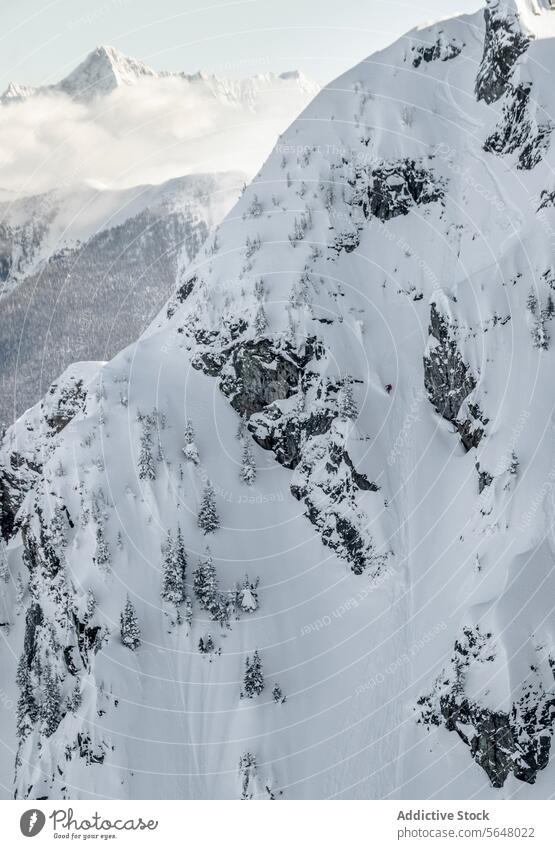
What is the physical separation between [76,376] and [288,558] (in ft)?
174

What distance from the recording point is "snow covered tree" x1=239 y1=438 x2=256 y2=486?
119m

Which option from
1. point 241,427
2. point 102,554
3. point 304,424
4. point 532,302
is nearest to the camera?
point 532,302

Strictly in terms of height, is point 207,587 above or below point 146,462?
below

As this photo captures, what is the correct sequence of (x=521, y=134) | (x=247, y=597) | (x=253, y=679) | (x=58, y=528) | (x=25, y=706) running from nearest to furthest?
(x=253, y=679) < (x=247, y=597) < (x=25, y=706) < (x=58, y=528) < (x=521, y=134)

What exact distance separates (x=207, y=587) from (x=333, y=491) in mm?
22038

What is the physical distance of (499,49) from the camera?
130625 mm

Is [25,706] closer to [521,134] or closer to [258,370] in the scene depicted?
[258,370]

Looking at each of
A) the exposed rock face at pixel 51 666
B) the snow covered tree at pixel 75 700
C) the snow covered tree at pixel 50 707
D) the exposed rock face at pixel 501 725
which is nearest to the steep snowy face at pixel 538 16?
the exposed rock face at pixel 501 725

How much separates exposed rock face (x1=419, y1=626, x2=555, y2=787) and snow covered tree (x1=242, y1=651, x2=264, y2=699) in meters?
23.0

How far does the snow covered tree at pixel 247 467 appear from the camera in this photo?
118625mm

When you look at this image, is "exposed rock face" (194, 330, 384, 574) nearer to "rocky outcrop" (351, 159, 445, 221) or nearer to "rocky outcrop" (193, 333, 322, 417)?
"rocky outcrop" (193, 333, 322, 417)

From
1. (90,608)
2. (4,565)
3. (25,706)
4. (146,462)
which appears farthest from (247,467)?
(4,565)
